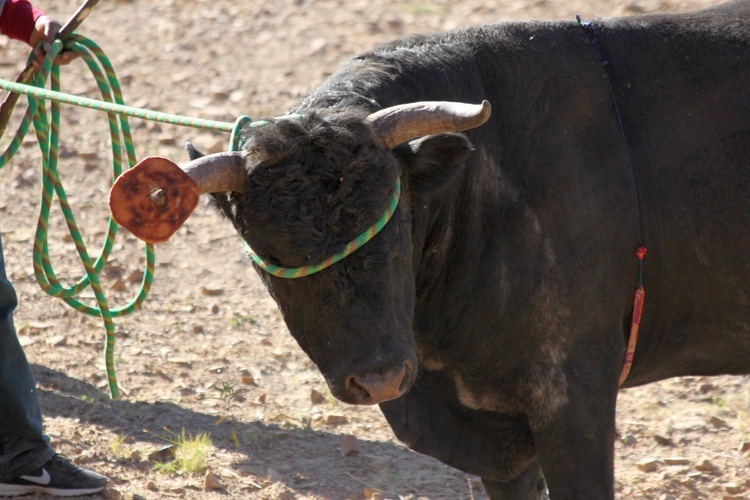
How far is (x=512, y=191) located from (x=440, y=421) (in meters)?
1.08

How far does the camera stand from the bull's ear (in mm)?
3533

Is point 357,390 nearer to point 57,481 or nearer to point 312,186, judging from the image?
point 312,186

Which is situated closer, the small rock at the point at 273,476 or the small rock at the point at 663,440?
the small rock at the point at 273,476

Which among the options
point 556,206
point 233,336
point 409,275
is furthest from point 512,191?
point 233,336

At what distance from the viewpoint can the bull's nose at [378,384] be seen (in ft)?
10.6

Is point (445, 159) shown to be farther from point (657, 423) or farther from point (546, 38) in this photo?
point (657, 423)

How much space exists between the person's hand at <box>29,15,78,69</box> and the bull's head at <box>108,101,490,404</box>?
1.52 meters

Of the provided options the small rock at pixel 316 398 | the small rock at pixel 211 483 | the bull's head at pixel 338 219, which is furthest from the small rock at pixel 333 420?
the bull's head at pixel 338 219

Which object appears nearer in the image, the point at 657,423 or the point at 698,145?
the point at 698,145

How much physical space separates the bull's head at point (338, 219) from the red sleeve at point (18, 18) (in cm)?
178

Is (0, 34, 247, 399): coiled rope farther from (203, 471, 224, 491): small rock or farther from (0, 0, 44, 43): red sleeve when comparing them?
(203, 471, 224, 491): small rock

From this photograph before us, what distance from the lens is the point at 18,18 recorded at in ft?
15.2

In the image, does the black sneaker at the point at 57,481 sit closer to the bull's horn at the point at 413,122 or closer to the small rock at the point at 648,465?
Answer: the bull's horn at the point at 413,122

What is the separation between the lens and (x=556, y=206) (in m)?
3.78
